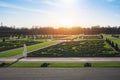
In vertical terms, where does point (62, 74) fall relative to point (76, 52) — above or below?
below

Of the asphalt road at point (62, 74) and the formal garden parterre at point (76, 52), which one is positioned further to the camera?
the formal garden parterre at point (76, 52)

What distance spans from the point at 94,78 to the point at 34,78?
3.20 m

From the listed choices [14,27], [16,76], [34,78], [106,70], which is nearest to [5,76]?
[16,76]

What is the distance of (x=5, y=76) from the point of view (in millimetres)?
13328

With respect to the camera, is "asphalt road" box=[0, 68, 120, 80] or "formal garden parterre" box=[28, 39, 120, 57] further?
"formal garden parterre" box=[28, 39, 120, 57]

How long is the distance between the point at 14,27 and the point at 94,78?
145m

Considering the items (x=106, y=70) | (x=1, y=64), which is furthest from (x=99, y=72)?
(x=1, y=64)

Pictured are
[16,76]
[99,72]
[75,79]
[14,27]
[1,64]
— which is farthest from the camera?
[14,27]

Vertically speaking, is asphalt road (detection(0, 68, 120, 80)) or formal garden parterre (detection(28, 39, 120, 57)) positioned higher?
formal garden parterre (detection(28, 39, 120, 57))

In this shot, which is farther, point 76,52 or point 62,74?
point 76,52

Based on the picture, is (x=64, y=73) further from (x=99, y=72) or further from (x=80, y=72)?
(x=99, y=72)

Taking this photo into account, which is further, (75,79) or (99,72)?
(99,72)

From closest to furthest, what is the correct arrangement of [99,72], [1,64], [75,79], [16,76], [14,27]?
1. [75,79]
2. [16,76]
3. [99,72]
4. [1,64]
5. [14,27]

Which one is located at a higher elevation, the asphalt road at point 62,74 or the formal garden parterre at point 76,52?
the formal garden parterre at point 76,52
